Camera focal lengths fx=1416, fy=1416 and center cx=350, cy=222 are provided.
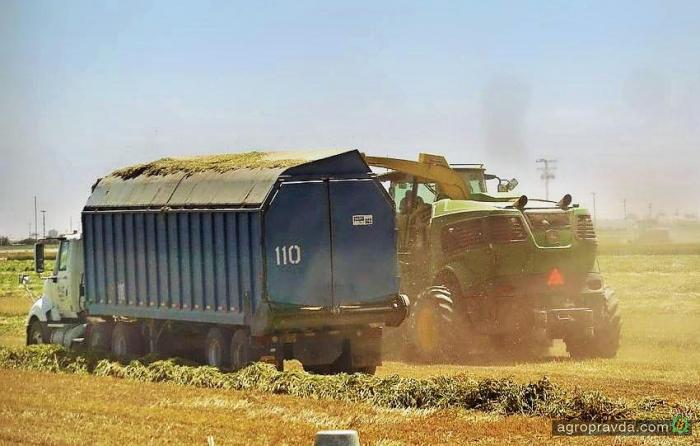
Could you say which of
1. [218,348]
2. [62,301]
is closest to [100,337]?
[62,301]

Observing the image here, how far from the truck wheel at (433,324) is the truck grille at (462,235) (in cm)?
94

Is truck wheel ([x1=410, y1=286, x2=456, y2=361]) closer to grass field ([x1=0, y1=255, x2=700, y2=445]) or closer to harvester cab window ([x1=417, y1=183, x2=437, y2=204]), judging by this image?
grass field ([x1=0, y1=255, x2=700, y2=445])

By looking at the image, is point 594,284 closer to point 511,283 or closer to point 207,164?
point 511,283

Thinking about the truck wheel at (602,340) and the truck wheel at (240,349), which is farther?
the truck wheel at (602,340)

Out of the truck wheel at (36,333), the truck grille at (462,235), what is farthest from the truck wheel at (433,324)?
the truck wheel at (36,333)

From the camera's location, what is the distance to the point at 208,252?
85.6 feet

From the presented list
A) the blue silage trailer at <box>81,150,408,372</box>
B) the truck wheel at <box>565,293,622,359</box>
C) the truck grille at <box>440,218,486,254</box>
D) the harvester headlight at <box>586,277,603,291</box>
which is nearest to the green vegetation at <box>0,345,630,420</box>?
the blue silage trailer at <box>81,150,408,372</box>

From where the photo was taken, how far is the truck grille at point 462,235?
29797mm

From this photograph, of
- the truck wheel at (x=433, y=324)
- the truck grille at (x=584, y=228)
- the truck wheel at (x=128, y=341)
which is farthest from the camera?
the truck grille at (x=584, y=228)

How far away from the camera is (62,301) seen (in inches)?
1259

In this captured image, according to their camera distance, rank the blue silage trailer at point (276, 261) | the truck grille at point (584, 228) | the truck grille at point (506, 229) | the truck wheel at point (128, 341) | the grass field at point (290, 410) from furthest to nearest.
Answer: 1. the truck grille at point (584, 228)
2. the truck grille at point (506, 229)
3. the truck wheel at point (128, 341)
4. the blue silage trailer at point (276, 261)
5. the grass field at point (290, 410)

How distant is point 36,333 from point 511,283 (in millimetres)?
11023

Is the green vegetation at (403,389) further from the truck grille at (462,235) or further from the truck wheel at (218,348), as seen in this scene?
the truck grille at (462,235)

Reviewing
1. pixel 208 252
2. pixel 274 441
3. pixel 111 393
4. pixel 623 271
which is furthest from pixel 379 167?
pixel 623 271
